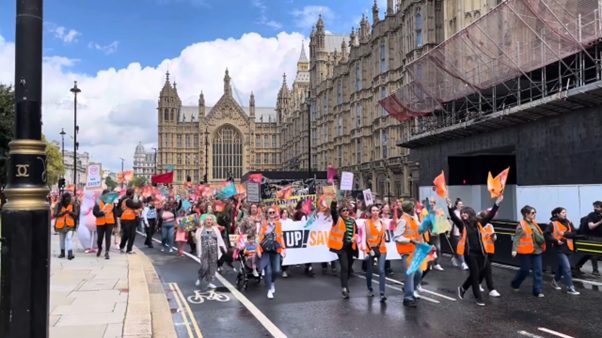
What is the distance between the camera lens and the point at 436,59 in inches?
1061

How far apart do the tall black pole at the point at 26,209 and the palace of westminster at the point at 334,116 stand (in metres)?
31.0

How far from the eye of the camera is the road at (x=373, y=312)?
6965mm

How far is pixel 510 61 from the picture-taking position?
21.3 meters

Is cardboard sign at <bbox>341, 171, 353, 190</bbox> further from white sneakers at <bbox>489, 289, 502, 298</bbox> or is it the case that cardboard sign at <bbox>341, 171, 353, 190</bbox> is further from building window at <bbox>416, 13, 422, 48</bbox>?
building window at <bbox>416, 13, 422, 48</bbox>

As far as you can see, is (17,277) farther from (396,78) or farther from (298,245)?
(396,78)

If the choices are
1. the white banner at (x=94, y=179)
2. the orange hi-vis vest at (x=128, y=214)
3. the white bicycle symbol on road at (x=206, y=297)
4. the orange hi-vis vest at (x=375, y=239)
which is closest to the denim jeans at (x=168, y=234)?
the orange hi-vis vest at (x=128, y=214)

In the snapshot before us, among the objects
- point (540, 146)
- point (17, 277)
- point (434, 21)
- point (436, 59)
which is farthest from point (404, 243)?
point (434, 21)

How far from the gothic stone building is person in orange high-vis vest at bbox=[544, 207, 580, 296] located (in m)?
103

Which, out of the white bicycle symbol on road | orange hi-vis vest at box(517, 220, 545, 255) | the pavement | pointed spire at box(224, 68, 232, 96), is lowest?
the white bicycle symbol on road

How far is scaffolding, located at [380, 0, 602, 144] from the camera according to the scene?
18062 millimetres

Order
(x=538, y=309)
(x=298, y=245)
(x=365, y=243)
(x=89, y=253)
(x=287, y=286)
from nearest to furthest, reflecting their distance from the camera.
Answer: (x=538, y=309), (x=365, y=243), (x=287, y=286), (x=298, y=245), (x=89, y=253)

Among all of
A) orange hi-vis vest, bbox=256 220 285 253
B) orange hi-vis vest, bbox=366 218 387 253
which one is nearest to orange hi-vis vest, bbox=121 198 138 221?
orange hi-vis vest, bbox=256 220 285 253

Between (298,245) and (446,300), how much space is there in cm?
430

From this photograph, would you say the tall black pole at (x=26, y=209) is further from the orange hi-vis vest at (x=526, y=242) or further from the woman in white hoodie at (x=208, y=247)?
the orange hi-vis vest at (x=526, y=242)
